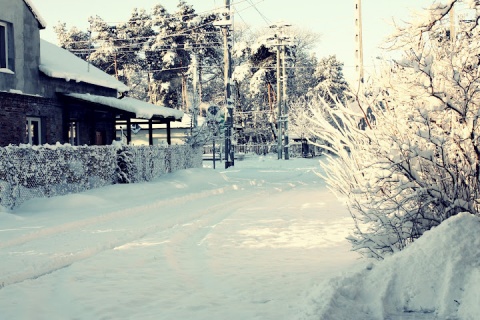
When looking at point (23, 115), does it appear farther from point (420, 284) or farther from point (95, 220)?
point (420, 284)

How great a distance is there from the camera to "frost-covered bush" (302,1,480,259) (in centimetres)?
621

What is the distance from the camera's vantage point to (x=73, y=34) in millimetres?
75562

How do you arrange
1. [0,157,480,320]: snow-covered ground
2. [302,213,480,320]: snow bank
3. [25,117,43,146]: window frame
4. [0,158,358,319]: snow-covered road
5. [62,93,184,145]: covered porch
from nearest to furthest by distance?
1. [302,213,480,320]: snow bank
2. [0,157,480,320]: snow-covered ground
3. [0,158,358,319]: snow-covered road
4. [25,117,43,146]: window frame
5. [62,93,184,145]: covered porch

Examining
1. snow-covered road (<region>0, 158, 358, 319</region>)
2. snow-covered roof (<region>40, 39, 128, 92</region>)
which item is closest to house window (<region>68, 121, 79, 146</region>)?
snow-covered roof (<region>40, 39, 128, 92</region>)

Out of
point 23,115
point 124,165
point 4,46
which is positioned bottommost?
point 124,165

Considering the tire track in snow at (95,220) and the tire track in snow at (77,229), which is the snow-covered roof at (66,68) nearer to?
the tire track in snow at (95,220)

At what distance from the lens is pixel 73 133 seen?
2602cm

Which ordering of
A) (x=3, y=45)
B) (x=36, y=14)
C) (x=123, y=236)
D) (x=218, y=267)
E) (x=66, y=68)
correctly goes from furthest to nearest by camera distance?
1. (x=66, y=68)
2. (x=36, y=14)
3. (x=3, y=45)
4. (x=123, y=236)
5. (x=218, y=267)

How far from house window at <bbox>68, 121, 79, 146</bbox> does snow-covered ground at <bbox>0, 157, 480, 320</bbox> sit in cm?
1107

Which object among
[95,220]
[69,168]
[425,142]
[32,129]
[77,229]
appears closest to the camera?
[425,142]

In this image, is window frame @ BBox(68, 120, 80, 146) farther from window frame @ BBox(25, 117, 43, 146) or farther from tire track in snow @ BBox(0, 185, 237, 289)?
tire track in snow @ BBox(0, 185, 237, 289)

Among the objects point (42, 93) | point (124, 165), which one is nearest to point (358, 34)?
point (124, 165)

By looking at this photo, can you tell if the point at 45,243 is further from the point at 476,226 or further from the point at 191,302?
the point at 476,226

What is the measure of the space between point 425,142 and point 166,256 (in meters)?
4.24
